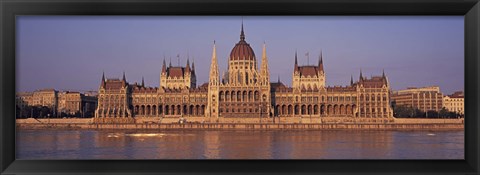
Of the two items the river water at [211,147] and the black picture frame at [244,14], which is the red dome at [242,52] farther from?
the black picture frame at [244,14]

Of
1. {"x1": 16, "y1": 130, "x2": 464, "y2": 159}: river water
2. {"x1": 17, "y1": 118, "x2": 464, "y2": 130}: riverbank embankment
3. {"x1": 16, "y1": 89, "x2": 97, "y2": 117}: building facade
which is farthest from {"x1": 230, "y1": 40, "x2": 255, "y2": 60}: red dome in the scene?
{"x1": 16, "y1": 89, "x2": 97, "y2": 117}: building facade

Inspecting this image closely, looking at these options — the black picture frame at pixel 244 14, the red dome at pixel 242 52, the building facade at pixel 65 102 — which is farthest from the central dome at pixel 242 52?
the black picture frame at pixel 244 14

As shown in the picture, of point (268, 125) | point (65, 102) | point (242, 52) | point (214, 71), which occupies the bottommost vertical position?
point (268, 125)

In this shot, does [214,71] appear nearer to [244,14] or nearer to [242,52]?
[242,52]

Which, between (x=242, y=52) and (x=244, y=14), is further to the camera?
(x=242, y=52)

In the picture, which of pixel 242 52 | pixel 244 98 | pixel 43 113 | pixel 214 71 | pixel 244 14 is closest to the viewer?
pixel 244 14

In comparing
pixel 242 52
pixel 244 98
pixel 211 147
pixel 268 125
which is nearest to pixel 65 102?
pixel 211 147
